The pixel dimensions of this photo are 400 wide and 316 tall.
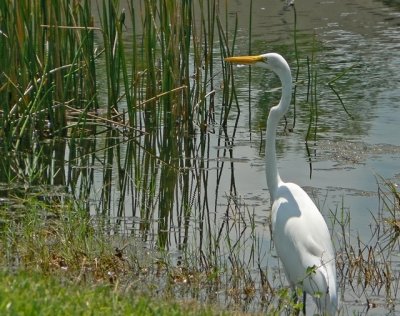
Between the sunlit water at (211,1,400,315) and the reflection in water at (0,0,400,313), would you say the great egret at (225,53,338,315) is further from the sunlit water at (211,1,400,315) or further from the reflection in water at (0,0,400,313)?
the sunlit water at (211,1,400,315)

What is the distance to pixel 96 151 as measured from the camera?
9.16m

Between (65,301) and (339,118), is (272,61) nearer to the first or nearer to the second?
(65,301)

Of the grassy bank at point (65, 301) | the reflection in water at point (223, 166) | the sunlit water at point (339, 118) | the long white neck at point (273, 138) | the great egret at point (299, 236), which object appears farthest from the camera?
the sunlit water at point (339, 118)

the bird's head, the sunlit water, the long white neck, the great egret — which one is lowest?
the sunlit water

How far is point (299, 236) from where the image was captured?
5.66 meters

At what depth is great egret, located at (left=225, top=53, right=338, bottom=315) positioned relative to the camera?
17.0 feet

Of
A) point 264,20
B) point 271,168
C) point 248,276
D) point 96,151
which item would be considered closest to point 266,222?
point 271,168

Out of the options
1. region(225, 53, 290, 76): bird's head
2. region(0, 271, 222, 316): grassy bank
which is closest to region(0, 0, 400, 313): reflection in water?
region(225, 53, 290, 76): bird's head

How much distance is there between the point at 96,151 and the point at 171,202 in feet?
5.74

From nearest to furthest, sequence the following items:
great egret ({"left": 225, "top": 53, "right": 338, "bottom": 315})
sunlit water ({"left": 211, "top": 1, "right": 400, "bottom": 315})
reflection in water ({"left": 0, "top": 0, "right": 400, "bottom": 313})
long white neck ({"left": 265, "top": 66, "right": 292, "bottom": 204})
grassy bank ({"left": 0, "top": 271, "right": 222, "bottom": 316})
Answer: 1. grassy bank ({"left": 0, "top": 271, "right": 222, "bottom": 316})
2. great egret ({"left": 225, "top": 53, "right": 338, "bottom": 315})
3. long white neck ({"left": 265, "top": 66, "right": 292, "bottom": 204})
4. reflection in water ({"left": 0, "top": 0, "right": 400, "bottom": 313})
5. sunlit water ({"left": 211, "top": 1, "right": 400, "bottom": 315})

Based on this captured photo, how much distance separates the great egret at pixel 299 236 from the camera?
5188 mm

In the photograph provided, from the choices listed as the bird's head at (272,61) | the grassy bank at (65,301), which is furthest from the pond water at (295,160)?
the grassy bank at (65,301)

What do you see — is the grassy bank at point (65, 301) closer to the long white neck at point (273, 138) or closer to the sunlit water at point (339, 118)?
the sunlit water at point (339, 118)

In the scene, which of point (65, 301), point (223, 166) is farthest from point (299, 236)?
point (223, 166)
